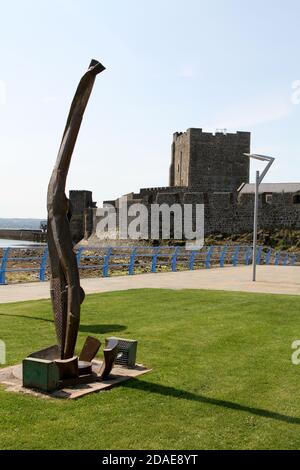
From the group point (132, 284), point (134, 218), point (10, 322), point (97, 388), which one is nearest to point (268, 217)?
point (134, 218)

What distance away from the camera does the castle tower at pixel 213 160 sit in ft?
166

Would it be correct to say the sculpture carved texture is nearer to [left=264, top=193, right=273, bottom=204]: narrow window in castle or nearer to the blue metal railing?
the blue metal railing

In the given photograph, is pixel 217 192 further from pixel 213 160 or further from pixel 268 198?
pixel 213 160

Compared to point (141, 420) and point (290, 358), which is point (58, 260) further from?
point (290, 358)

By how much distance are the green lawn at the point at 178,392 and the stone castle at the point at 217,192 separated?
106 feet

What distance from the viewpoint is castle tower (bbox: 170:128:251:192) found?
50.7 metres

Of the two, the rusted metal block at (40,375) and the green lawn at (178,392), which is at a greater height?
the rusted metal block at (40,375)

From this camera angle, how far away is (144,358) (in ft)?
21.4

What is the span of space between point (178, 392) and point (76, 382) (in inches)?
39.3

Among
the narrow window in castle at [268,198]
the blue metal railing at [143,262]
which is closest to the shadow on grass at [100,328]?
the blue metal railing at [143,262]

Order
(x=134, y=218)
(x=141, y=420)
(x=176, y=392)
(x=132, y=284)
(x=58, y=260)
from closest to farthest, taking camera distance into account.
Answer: (x=141, y=420)
(x=176, y=392)
(x=58, y=260)
(x=132, y=284)
(x=134, y=218)

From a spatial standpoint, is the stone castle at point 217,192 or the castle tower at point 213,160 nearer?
the stone castle at point 217,192

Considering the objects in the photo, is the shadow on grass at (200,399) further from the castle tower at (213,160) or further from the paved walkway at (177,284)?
the castle tower at (213,160)
